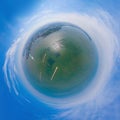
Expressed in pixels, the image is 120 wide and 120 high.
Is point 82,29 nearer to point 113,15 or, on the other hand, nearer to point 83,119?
point 113,15

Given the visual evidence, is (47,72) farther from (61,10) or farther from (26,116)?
(61,10)

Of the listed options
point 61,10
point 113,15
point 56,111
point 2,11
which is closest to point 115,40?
point 113,15

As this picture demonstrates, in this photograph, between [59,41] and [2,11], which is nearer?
[59,41]

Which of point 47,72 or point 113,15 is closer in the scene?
point 47,72

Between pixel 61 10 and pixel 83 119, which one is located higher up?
pixel 61 10

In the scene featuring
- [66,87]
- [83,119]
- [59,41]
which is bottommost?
[83,119]

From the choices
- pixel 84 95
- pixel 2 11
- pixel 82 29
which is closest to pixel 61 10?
pixel 82 29
